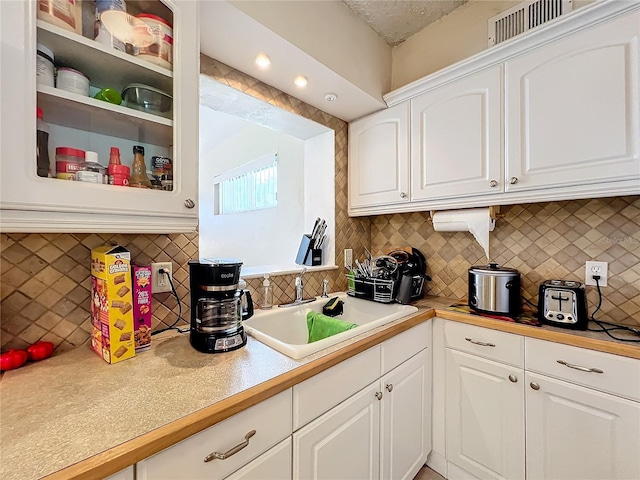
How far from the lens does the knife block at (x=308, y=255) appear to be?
1857 millimetres

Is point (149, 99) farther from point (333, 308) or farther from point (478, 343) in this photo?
point (478, 343)

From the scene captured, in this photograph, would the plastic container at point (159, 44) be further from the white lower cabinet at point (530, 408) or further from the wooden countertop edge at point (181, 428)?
the white lower cabinet at point (530, 408)

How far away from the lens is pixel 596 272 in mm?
1343

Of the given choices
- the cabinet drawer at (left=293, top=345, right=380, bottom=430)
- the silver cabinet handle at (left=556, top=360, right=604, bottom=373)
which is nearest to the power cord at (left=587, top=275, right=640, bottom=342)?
the silver cabinet handle at (left=556, top=360, right=604, bottom=373)

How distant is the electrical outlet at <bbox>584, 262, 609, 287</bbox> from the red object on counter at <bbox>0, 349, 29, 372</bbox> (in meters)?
2.26

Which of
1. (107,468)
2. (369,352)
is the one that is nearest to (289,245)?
(369,352)

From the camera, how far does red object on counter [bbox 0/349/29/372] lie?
0.81 m

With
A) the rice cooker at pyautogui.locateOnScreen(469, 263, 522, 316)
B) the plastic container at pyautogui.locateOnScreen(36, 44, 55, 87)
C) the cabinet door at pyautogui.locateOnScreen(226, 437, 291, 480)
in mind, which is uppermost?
the plastic container at pyautogui.locateOnScreen(36, 44, 55, 87)

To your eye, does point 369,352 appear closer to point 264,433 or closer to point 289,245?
point 264,433

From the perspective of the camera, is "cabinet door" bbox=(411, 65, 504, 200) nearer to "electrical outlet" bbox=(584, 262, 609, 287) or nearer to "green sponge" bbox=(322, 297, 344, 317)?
"electrical outlet" bbox=(584, 262, 609, 287)

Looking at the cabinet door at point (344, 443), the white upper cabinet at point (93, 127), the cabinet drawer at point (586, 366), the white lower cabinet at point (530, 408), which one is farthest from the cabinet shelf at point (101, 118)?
the cabinet drawer at point (586, 366)

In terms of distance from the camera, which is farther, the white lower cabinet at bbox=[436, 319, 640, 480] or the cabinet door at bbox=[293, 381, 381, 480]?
the white lower cabinet at bbox=[436, 319, 640, 480]

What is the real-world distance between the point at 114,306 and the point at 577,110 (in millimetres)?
1871

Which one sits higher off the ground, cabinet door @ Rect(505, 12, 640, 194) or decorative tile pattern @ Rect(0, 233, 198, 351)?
cabinet door @ Rect(505, 12, 640, 194)
